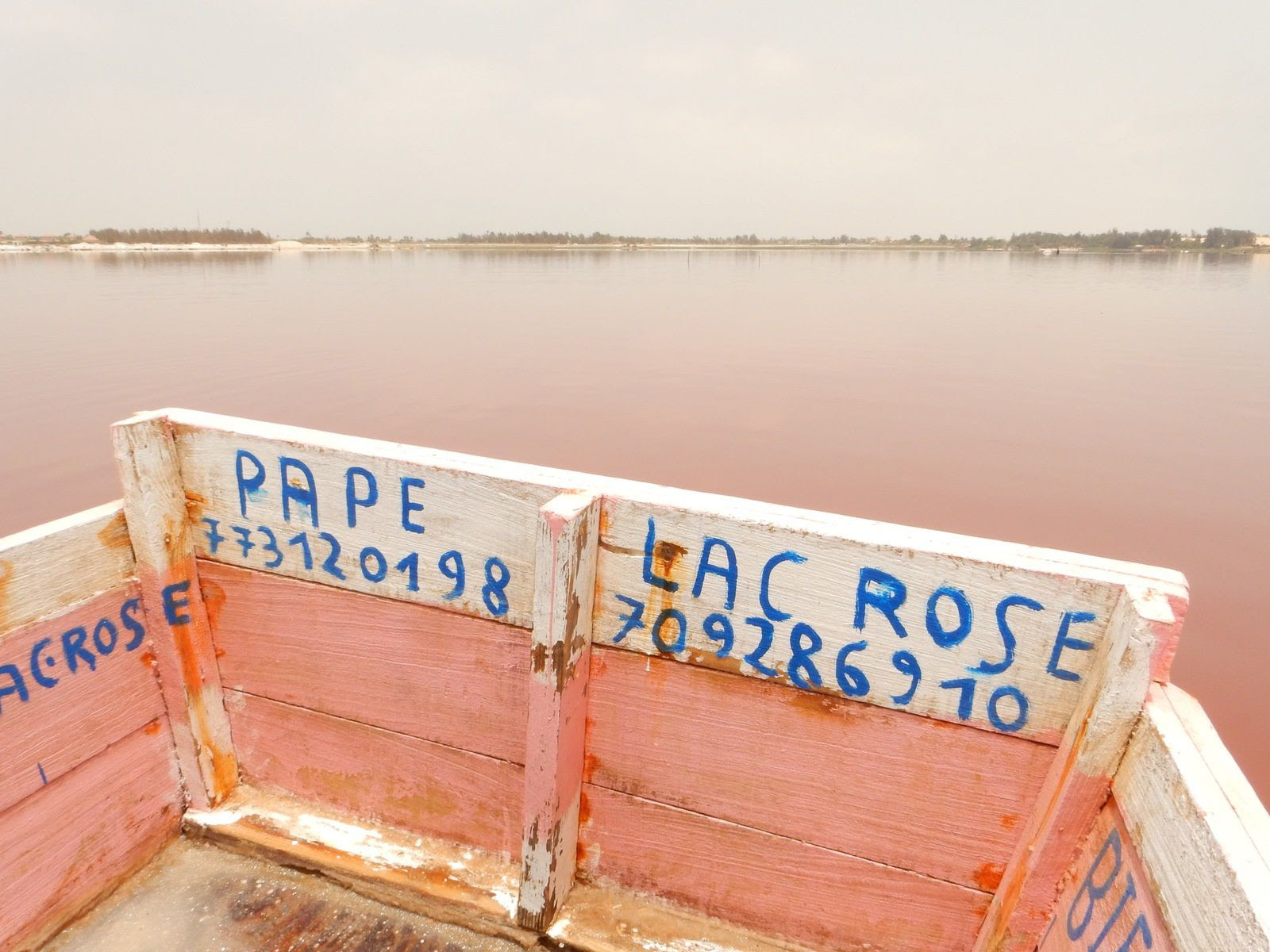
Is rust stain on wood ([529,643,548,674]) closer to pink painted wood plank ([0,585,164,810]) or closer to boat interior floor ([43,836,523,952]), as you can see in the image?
boat interior floor ([43,836,523,952])

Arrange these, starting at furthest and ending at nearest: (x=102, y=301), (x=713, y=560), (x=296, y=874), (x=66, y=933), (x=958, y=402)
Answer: (x=102, y=301), (x=958, y=402), (x=296, y=874), (x=66, y=933), (x=713, y=560)

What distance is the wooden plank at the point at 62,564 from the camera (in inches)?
81.7

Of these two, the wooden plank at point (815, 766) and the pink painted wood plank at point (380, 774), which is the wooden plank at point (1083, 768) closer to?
the wooden plank at point (815, 766)

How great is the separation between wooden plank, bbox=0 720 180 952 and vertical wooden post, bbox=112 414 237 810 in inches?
4.0

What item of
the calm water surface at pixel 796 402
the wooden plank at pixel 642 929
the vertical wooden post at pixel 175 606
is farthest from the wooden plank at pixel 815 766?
the calm water surface at pixel 796 402

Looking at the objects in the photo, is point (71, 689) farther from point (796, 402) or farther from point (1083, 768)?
point (796, 402)

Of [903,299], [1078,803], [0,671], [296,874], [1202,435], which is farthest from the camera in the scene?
[903,299]

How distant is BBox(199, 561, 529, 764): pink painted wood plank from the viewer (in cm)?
225

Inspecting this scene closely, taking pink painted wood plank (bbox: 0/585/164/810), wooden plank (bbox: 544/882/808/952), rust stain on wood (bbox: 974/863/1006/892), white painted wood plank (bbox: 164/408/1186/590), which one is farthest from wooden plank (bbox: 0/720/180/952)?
rust stain on wood (bbox: 974/863/1006/892)

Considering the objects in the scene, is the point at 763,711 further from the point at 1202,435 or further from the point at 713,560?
the point at 1202,435

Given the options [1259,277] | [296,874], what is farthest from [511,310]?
[1259,277]

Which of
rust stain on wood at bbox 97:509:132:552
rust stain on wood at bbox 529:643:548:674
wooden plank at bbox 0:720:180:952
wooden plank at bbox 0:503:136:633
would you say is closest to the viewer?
rust stain on wood at bbox 529:643:548:674

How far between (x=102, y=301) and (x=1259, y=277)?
2463 inches

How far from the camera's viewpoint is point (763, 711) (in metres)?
2.02
